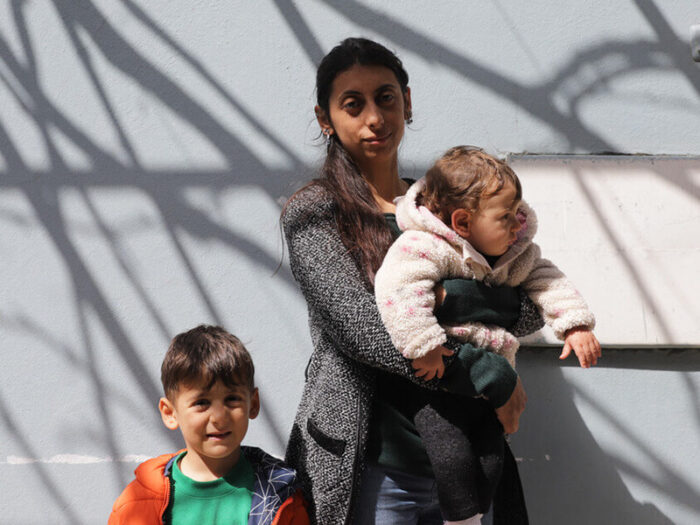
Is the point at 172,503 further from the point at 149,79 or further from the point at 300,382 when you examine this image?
the point at 149,79

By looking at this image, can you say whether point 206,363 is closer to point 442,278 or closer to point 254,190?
point 442,278

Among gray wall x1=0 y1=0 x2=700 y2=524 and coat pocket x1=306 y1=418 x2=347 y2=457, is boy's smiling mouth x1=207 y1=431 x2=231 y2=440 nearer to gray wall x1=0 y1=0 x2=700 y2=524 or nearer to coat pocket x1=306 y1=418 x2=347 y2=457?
A: coat pocket x1=306 y1=418 x2=347 y2=457

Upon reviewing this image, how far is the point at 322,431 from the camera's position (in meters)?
1.80

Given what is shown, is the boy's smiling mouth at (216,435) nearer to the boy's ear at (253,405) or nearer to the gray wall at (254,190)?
the boy's ear at (253,405)

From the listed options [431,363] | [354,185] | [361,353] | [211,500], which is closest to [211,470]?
[211,500]

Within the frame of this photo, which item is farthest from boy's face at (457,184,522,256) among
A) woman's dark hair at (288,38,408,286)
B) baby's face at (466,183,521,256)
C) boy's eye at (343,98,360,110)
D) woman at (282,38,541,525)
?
boy's eye at (343,98,360,110)

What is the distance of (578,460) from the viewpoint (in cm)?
251

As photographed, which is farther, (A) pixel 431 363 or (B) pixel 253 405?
(B) pixel 253 405

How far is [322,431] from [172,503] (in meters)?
0.44

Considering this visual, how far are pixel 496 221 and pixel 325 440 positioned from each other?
0.66m

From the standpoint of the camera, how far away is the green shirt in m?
1.87

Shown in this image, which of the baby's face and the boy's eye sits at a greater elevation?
the boy's eye

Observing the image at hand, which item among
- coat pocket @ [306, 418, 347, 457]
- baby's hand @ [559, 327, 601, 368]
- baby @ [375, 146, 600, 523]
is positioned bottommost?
coat pocket @ [306, 418, 347, 457]

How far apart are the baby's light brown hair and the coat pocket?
23.0 inches
